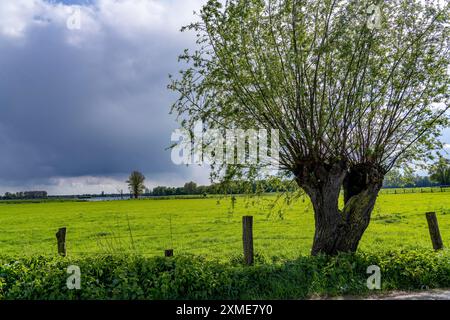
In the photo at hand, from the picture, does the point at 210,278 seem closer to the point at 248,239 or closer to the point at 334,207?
the point at 248,239

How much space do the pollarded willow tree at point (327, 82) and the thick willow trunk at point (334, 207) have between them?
29 mm

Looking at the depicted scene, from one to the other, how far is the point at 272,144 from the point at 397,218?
26.4m

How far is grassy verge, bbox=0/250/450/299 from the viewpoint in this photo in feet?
26.1

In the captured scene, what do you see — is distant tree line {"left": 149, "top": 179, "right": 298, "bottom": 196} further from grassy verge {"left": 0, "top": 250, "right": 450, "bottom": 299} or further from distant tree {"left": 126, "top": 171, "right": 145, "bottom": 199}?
distant tree {"left": 126, "top": 171, "right": 145, "bottom": 199}

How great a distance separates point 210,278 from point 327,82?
6.54m

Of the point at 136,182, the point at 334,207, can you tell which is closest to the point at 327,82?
the point at 334,207

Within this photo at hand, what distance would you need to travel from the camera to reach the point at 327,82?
11.2 meters

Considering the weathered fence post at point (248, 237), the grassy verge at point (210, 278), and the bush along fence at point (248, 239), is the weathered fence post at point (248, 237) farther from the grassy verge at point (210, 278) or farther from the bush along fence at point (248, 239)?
the grassy verge at point (210, 278)

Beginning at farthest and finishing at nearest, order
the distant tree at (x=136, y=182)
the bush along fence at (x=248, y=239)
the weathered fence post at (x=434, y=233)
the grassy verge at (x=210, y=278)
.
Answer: the distant tree at (x=136, y=182) → the weathered fence post at (x=434, y=233) → the bush along fence at (x=248, y=239) → the grassy verge at (x=210, y=278)

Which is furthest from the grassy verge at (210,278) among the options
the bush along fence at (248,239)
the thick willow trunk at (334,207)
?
the bush along fence at (248,239)

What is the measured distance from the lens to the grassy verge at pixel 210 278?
7.95 metres

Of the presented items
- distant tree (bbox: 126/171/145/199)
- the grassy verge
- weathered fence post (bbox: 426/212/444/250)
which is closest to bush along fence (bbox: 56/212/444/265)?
weathered fence post (bbox: 426/212/444/250)
